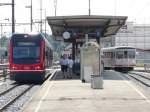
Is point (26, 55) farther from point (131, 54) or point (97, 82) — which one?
point (131, 54)

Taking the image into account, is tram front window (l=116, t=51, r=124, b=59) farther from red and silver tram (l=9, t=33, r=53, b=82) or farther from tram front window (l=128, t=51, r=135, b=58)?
red and silver tram (l=9, t=33, r=53, b=82)

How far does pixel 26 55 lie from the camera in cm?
3488

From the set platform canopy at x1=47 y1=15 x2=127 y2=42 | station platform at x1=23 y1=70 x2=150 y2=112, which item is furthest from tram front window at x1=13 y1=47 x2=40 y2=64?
station platform at x1=23 y1=70 x2=150 y2=112

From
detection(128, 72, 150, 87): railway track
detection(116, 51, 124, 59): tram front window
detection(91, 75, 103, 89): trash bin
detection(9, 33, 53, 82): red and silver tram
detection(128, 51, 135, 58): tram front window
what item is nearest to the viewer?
detection(91, 75, 103, 89): trash bin

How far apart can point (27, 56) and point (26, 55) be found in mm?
95

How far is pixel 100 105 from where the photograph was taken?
1889cm

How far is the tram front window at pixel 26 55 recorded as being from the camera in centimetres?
3475

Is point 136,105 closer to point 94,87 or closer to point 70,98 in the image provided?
point 70,98

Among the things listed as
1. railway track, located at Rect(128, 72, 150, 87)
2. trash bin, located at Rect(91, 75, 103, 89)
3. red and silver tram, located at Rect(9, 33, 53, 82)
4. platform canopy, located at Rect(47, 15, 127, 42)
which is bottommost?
railway track, located at Rect(128, 72, 150, 87)

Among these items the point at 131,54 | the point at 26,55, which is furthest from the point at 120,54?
the point at 26,55

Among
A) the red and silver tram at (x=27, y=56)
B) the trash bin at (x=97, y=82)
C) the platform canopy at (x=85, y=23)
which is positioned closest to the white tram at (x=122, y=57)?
the platform canopy at (x=85, y=23)

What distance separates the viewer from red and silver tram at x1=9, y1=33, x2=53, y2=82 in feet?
114

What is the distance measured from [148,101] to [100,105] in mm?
2488

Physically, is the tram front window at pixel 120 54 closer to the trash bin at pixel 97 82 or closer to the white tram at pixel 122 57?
the white tram at pixel 122 57
